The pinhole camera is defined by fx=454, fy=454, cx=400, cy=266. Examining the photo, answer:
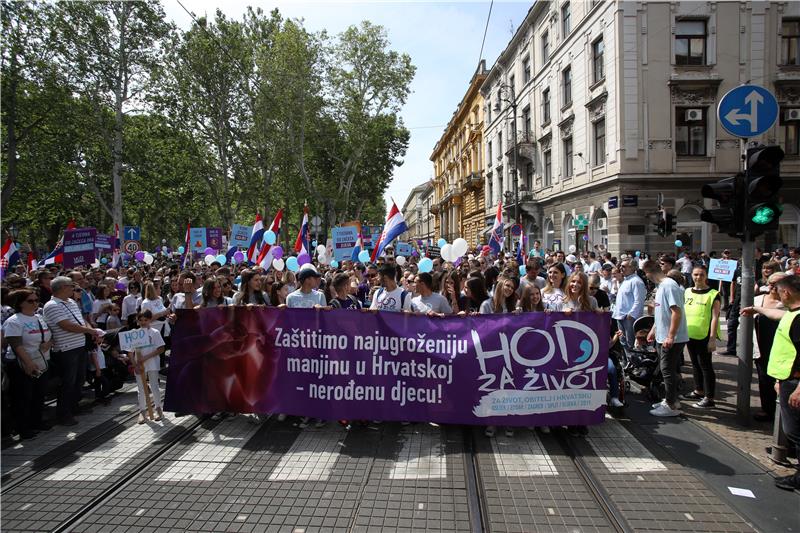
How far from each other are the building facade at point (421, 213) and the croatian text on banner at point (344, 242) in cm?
6198

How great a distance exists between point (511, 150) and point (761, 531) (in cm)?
3369

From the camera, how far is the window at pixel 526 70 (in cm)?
3372

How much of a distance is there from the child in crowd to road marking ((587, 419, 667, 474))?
5.25m

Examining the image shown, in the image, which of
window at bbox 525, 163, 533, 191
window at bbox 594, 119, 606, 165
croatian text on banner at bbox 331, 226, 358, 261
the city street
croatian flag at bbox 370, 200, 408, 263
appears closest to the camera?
the city street

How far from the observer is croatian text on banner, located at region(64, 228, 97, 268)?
11.5m

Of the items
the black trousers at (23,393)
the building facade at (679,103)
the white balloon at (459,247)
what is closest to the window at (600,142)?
the building facade at (679,103)

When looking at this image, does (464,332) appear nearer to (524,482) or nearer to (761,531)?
(524,482)

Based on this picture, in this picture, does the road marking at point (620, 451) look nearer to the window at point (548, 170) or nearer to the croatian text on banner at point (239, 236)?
the croatian text on banner at point (239, 236)

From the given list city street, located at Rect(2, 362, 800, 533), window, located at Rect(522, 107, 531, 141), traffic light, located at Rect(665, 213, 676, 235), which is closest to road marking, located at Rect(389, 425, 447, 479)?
city street, located at Rect(2, 362, 800, 533)

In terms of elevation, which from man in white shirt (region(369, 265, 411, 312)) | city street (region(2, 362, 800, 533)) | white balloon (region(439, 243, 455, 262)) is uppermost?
white balloon (region(439, 243, 455, 262))

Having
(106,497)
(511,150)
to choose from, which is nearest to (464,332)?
(106,497)

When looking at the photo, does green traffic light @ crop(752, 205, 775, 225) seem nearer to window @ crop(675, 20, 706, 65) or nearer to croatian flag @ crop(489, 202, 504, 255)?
croatian flag @ crop(489, 202, 504, 255)

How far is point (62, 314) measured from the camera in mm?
5594

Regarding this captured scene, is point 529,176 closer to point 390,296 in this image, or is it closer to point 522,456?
point 390,296
